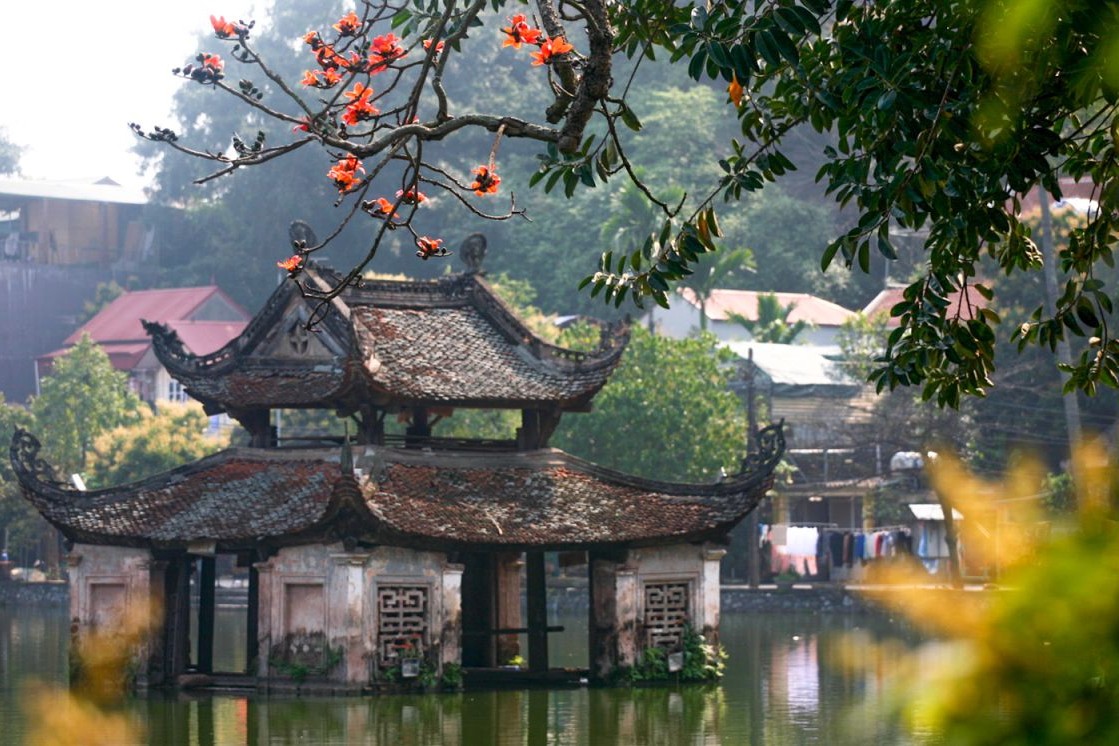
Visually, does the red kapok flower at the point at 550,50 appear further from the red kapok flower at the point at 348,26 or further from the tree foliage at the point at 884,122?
the red kapok flower at the point at 348,26

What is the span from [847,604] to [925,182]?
47459 mm

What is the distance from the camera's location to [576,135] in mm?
10984

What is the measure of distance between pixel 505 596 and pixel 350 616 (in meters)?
4.10

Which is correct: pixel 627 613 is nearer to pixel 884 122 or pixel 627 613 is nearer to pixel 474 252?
pixel 474 252

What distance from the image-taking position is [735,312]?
74188 millimetres

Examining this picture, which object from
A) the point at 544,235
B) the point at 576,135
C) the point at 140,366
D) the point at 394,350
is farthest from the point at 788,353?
the point at 576,135

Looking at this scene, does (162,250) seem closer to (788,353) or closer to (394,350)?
(788,353)

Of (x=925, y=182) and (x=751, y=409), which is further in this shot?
(x=751, y=409)

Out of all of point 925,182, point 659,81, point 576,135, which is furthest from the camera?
point 659,81

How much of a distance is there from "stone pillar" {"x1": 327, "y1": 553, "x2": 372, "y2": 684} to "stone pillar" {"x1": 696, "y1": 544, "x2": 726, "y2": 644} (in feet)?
19.0

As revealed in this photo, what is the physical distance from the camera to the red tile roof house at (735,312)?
74438 millimetres

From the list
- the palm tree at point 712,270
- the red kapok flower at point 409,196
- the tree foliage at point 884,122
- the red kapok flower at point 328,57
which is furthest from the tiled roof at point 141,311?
the red kapok flower at point 409,196

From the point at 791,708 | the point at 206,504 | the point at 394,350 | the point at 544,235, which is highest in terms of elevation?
the point at 544,235

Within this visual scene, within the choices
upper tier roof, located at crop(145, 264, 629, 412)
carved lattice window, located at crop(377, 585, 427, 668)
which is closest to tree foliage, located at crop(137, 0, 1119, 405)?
carved lattice window, located at crop(377, 585, 427, 668)
